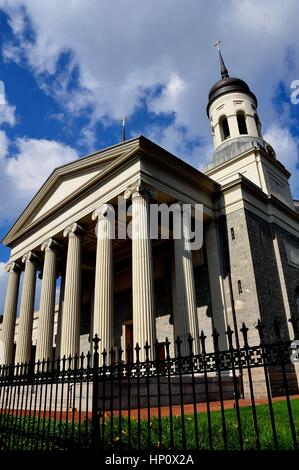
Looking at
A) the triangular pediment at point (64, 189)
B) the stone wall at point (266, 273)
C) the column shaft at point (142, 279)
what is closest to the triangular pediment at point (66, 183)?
the triangular pediment at point (64, 189)

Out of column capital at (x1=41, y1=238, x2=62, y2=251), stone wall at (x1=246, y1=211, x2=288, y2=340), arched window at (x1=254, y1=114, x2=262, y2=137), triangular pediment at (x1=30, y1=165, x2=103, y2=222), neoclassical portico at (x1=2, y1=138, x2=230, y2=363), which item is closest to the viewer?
neoclassical portico at (x1=2, y1=138, x2=230, y2=363)

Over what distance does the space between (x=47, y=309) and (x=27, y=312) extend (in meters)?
2.69

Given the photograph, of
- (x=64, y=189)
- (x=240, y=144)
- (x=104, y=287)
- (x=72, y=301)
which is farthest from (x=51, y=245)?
(x=240, y=144)

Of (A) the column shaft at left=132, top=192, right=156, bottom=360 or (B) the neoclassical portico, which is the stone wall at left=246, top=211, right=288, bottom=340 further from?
(A) the column shaft at left=132, top=192, right=156, bottom=360

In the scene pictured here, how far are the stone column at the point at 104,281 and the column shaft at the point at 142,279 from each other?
1.52 m

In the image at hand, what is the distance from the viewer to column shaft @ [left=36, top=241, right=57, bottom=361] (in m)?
18.7

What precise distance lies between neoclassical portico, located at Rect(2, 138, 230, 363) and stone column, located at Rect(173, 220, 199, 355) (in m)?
0.04

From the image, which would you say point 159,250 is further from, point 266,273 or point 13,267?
point 13,267

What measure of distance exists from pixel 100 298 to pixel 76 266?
3584 millimetres

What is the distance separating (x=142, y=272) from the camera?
14.3 meters

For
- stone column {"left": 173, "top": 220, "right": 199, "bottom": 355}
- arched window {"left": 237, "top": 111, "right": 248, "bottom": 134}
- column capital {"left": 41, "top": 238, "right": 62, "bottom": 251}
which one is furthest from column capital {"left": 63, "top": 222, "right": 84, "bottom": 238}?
arched window {"left": 237, "top": 111, "right": 248, "bottom": 134}

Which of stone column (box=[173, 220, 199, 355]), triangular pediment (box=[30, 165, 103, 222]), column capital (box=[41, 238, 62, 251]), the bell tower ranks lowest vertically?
stone column (box=[173, 220, 199, 355])
